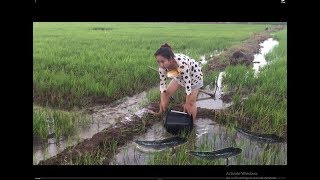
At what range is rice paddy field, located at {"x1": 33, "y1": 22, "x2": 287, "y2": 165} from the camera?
155 inches

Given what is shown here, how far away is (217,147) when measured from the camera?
396cm

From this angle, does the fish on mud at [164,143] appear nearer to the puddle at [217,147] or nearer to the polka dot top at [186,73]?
the puddle at [217,147]

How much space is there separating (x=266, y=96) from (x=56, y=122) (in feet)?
6.37

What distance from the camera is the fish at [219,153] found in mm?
3898

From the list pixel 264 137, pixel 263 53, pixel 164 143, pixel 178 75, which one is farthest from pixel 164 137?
pixel 263 53

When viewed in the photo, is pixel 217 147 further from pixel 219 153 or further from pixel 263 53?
pixel 263 53

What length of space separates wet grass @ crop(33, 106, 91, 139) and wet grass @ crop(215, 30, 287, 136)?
1.42 metres

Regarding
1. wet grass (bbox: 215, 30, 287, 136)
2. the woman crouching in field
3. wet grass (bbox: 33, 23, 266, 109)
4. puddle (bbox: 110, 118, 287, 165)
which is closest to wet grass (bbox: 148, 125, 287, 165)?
puddle (bbox: 110, 118, 287, 165)

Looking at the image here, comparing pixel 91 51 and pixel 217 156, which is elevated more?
pixel 91 51

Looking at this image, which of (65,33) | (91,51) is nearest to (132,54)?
(91,51)

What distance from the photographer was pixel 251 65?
4.22 metres
